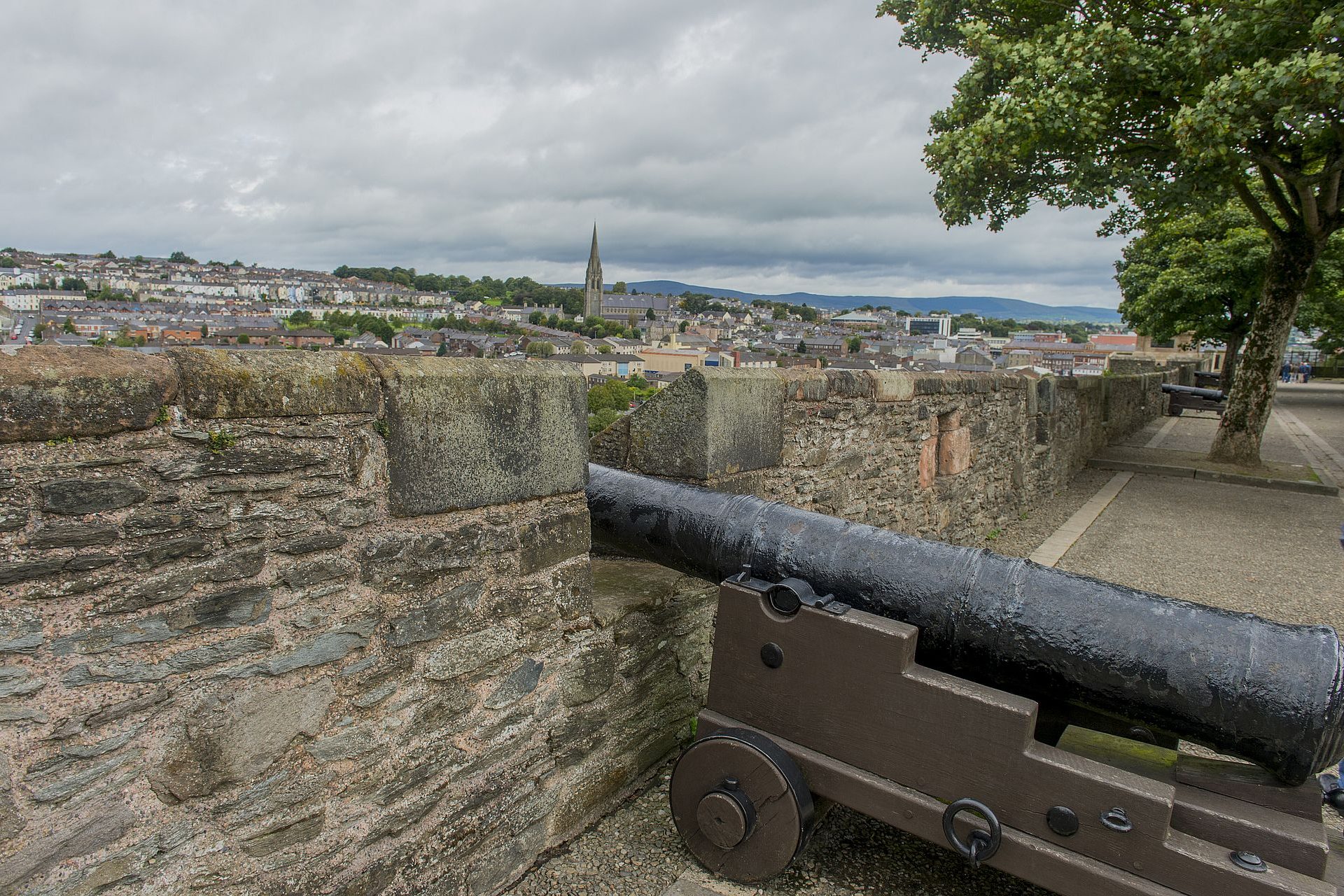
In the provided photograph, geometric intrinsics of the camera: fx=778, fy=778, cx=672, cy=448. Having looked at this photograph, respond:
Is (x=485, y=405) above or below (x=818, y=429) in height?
above

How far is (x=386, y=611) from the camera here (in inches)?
77.4

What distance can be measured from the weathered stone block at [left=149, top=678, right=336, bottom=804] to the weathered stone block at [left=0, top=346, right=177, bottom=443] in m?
0.63

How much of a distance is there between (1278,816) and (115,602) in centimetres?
252

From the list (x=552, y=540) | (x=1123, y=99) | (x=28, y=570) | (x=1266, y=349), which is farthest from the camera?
(x=1266, y=349)

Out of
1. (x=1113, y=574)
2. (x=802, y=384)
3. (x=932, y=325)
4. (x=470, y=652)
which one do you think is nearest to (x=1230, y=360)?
(x=1113, y=574)

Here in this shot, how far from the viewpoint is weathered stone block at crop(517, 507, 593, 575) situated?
91.7 inches

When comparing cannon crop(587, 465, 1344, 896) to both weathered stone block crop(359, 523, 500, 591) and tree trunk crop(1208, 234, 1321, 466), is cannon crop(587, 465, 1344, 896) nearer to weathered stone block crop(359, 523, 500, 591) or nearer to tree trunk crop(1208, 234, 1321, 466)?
weathered stone block crop(359, 523, 500, 591)

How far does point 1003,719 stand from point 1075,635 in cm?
27

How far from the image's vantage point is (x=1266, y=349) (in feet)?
34.1

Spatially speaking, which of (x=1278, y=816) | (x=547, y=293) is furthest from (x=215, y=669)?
(x=547, y=293)

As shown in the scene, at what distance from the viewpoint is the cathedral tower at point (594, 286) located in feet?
357

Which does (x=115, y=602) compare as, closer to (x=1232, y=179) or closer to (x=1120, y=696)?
(x=1120, y=696)

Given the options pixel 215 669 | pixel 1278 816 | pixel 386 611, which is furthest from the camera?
pixel 386 611

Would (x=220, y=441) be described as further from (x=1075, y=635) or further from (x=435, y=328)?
(x=435, y=328)
